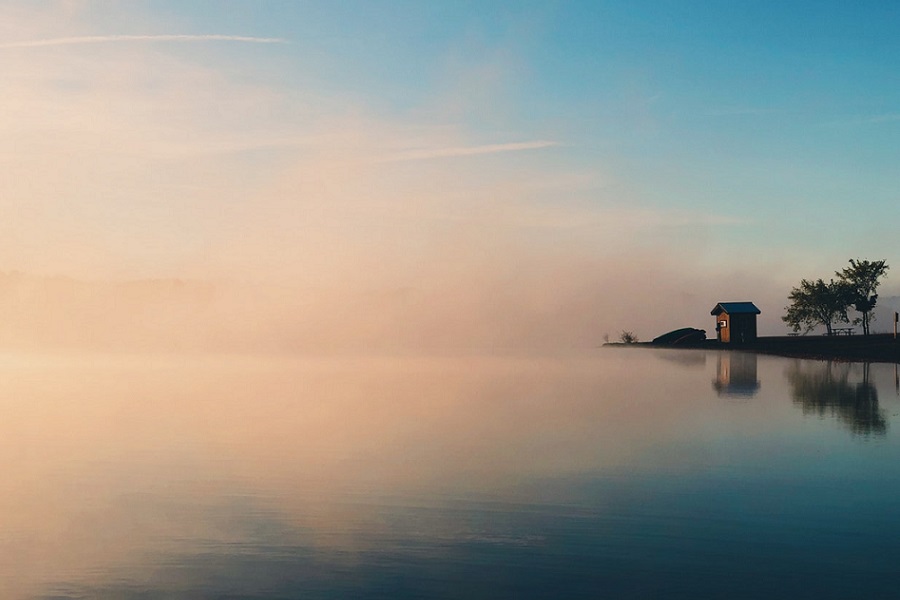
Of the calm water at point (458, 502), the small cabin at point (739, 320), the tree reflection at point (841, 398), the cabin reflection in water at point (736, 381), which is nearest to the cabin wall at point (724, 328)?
the small cabin at point (739, 320)

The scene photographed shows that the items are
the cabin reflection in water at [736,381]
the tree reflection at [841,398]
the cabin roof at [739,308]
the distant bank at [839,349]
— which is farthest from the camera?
the cabin roof at [739,308]

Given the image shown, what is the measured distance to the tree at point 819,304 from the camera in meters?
137

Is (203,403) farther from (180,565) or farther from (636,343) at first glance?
(636,343)

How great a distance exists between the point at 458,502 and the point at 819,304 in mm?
132952

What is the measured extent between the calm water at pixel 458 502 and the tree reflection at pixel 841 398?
35cm

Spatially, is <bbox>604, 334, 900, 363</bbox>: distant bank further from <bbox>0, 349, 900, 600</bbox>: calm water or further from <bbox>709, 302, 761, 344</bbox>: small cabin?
<bbox>0, 349, 900, 600</bbox>: calm water

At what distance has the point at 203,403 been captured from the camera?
4969cm

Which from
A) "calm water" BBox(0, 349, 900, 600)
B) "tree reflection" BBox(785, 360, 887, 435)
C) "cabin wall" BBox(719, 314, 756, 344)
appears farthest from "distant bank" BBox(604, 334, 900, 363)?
"calm water" BBox(0, 349, 900, 600)

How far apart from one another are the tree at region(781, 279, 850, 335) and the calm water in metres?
102

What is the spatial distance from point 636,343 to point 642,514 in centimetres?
16738

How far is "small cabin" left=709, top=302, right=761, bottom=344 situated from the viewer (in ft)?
449

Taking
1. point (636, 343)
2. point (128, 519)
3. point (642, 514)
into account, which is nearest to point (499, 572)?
point (642, 514)

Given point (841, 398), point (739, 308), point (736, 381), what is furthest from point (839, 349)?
point (841, 398)

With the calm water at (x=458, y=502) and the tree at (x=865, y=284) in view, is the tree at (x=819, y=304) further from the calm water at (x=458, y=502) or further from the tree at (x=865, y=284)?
the calm water at (x=458, y=502)
